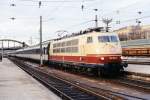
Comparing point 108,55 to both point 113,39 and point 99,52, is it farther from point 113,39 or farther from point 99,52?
point 113,39

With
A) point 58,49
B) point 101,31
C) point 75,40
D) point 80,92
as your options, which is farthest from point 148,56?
point 80,92

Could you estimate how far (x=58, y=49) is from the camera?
4109 cm

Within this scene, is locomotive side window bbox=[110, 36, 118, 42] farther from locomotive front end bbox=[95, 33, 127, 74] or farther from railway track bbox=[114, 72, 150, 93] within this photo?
railway track bbox=[114, 72, 150, 93]

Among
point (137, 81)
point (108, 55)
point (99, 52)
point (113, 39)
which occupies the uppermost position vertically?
point (113, 39)

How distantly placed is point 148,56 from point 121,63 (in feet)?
57.9

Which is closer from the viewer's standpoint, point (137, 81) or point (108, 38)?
point (137, 81)

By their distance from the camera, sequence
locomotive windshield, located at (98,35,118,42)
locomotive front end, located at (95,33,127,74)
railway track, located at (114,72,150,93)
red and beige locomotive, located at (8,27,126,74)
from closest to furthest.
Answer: railway track, located at (114,72,150,93)
locomotive front end, located at (95,33,127,74)
red and beige locomotive, located at (8,27,126,74)
locomotive windshield, located at (98,35,118,42)

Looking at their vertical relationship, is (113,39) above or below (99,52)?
above

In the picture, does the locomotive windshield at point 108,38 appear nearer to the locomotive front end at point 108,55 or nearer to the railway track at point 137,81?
the locomotive front end at point 108,55

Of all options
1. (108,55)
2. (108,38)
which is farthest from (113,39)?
(108,55)

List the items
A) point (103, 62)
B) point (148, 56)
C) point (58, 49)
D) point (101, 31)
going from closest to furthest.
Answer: point (103, 62) → point (101, 31) → point (58, 49) → point (148, 56)

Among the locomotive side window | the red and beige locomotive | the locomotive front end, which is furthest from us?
the locomotive side window

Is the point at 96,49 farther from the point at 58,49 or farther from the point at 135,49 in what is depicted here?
the point at 135,49

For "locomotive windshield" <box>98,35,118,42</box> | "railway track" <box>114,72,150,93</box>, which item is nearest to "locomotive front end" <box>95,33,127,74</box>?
"locomotive windshield" <box>98,35,118,42</box>
